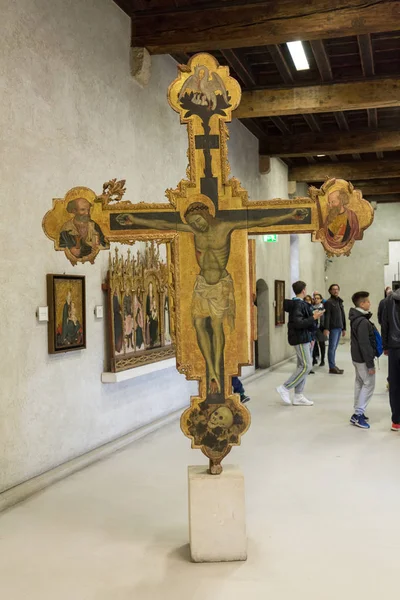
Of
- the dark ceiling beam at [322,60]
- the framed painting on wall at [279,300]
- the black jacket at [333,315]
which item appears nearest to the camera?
the dark ceiling beam at [322,60]

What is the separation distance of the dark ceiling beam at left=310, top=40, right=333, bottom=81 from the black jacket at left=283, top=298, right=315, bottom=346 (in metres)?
3.56

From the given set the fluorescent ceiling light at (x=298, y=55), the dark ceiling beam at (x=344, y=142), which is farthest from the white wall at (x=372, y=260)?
the fluorescent ceiling light at (x=298, y=55)

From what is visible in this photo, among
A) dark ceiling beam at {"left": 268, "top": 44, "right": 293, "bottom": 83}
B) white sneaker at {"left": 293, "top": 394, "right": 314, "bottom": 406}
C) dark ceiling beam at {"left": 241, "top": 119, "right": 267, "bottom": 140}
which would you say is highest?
dark ceiling beam at {"left": 268, "top": 44, "right": 293, "bottom": 83}

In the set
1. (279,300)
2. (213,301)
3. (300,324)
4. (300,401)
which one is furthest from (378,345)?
(279,300)

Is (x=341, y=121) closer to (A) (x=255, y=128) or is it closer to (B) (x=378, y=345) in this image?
(A) (x=255, y=128)

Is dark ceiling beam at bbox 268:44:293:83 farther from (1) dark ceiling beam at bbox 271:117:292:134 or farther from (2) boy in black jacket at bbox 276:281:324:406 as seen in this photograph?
(2) boy in black jacket at bbox 276:281:324:406

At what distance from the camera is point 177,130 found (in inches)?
365

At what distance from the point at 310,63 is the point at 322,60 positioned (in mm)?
590

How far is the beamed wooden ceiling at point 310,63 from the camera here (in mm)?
7531

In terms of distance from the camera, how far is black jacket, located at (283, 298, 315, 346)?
30.6ft

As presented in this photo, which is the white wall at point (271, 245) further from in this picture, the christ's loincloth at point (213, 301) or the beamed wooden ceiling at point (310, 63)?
the christ's loincloth at point (213, 301)

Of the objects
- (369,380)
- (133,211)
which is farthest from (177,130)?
(133,211)

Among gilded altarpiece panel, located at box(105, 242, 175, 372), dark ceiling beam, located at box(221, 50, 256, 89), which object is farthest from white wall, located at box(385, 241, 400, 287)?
gilded altarpiece panel, located at box(105, 242, 175, 372)

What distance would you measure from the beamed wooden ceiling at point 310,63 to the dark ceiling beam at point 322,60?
0.01 meters
